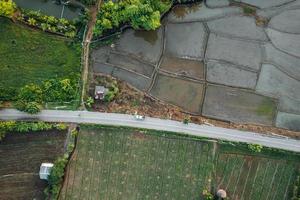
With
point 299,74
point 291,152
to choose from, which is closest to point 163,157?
point 291,152

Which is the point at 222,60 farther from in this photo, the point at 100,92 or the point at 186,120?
the point at 100,92

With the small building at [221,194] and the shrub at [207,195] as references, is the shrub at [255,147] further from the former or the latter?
the shrub at [207,195]

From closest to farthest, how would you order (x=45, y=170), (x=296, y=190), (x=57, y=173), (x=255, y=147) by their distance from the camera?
(x=57, y=173), (x=45, y=170), (x=296, y=190), (x=255, y=147)

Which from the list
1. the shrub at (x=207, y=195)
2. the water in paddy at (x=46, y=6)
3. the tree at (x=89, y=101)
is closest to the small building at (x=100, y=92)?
the tree at (x=89, y=101)

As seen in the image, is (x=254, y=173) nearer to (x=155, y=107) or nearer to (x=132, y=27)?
(x=155, y=107)

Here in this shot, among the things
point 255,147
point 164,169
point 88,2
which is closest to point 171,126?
point 164,169
